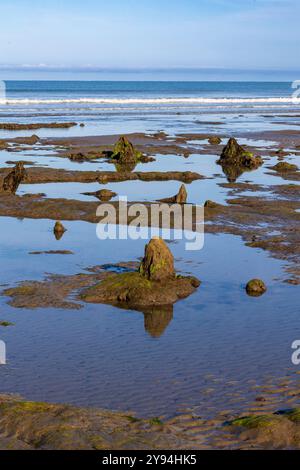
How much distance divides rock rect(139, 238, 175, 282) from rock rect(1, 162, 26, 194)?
1725 centimetres

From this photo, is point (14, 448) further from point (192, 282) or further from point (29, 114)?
point (29, 114)

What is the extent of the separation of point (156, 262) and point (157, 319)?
2.26 m

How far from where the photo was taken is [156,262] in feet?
65.2

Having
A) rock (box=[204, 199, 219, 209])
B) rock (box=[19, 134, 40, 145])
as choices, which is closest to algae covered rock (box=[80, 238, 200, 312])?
rock (box=[204, 199, 219, 209])

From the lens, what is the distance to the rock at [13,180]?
36.3m

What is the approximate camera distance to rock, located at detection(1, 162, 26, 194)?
36.3 metres

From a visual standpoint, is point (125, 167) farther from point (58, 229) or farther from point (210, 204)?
point (58, 229)

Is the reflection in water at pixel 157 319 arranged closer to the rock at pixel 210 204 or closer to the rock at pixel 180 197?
the rock at pixel 210 204

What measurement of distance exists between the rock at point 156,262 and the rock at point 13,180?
17.3m

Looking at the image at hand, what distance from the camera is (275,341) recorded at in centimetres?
1661

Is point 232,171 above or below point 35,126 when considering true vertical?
below

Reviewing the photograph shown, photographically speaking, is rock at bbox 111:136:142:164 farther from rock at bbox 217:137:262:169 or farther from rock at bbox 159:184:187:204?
rock at bbox 159:184:187:204

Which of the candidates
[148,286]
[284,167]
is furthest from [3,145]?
[148,286]

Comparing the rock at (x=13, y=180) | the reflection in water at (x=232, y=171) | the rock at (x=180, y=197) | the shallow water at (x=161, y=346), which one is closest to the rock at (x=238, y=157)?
the reflection in water at (x=232, y=171)
